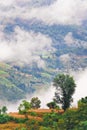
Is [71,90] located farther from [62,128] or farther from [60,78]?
[62,128]

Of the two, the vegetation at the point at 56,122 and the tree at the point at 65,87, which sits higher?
the tree at the point at 65,87

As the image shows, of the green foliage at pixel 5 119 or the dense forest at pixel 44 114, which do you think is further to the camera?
the green foliage at pixel 5 119

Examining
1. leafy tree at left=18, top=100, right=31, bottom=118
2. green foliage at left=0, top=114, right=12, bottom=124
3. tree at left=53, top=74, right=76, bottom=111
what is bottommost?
green foliage at left=0, top=114, right=12, bottom=124

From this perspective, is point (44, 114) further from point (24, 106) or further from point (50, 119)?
point (50, 119)

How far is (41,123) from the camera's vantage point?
126 m

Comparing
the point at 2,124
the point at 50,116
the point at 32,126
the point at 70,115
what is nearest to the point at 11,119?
the point at 2,124

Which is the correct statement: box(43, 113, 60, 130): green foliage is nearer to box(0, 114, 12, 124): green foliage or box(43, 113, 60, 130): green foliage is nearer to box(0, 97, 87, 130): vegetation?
box(0, 97, 87, 130): vegetation

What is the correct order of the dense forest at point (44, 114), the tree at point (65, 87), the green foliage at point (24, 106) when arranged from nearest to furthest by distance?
the dense forest at point (44, 114) → the green foliage at point (24, 106) → the tree at point (65, 87)

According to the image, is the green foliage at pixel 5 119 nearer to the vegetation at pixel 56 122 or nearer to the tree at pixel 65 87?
the vegetation at pixel 56 122

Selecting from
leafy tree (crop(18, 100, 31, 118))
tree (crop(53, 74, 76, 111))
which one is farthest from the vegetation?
tree (crop(53, 74, 76, 111))

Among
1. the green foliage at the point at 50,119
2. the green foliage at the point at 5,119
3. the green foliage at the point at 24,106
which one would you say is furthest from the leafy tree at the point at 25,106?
the green foliage at the point at 50,119

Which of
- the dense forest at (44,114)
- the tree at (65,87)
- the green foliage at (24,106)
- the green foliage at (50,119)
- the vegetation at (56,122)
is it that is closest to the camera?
the vegetation at (56,122)

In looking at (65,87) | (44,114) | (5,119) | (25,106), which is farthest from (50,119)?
(65,87)

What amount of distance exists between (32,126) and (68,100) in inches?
1463
